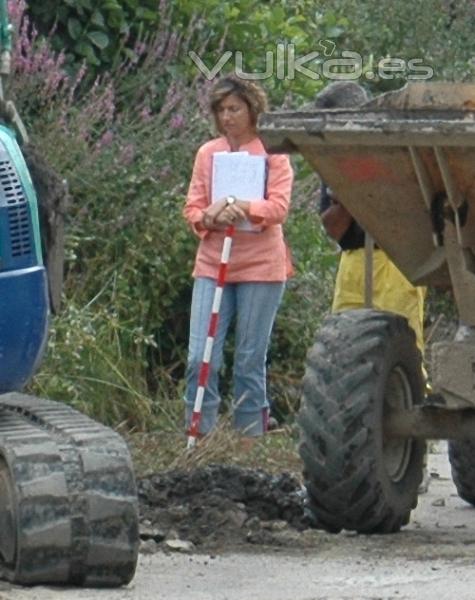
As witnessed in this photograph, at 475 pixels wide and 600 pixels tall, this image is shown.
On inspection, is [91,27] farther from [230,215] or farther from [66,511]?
[66,511]

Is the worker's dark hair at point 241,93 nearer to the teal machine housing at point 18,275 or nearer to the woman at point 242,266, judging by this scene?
the woman at point 242,266

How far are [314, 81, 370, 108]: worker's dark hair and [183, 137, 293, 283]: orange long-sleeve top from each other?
69 centimetres

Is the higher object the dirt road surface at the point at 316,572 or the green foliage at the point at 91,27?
the green foliage at the point at 91,27

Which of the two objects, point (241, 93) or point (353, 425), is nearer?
point (353, 425)

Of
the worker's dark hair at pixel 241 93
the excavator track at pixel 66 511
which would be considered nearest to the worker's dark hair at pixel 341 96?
the worker's dark hair at pixel 241 93

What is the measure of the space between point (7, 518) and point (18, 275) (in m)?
0.75

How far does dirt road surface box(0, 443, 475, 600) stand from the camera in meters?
6.63

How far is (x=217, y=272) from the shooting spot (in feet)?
33.7

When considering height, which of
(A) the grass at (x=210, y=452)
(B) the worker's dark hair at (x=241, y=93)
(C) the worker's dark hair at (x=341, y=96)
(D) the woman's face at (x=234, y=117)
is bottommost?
(A) the grass at (x=210, y=452)

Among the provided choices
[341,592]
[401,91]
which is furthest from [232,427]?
[341,592]

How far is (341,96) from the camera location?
377 inches

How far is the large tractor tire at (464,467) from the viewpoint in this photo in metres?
9.36

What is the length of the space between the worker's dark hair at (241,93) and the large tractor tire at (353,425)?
2.02 m

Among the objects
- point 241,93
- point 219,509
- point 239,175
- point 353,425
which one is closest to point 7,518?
point 219,509
